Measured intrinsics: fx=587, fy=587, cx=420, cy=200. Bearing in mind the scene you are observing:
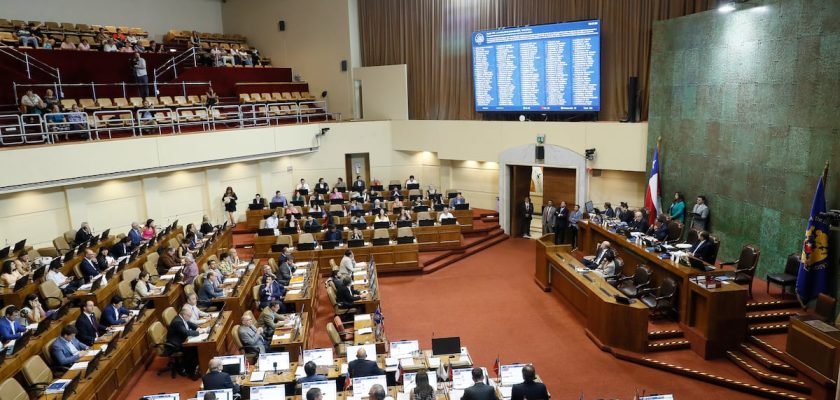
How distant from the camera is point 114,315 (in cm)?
953

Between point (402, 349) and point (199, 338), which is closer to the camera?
point (402, 349)

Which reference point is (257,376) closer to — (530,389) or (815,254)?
(530,389)

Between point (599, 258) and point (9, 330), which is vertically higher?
point (9, 330)

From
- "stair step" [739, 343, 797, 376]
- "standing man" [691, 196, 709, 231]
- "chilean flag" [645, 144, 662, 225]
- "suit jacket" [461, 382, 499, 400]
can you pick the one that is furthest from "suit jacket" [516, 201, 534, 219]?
"suit jacket" [461, 382, 499, 400]

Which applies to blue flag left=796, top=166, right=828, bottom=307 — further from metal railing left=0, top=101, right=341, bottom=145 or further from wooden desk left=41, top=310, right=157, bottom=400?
metal railing left=0, top=101, right=341, bottom=145

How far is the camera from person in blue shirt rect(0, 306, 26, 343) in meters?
8.54

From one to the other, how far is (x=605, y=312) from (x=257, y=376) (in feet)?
19.0

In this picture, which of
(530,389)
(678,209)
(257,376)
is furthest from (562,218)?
(257,376)

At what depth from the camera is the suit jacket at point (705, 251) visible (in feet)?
36.1

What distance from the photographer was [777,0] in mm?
11070

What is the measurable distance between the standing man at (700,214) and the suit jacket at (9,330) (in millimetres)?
13150

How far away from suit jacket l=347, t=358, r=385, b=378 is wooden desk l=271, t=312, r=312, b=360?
4.38 ft

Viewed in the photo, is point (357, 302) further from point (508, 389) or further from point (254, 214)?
point (254, 214)

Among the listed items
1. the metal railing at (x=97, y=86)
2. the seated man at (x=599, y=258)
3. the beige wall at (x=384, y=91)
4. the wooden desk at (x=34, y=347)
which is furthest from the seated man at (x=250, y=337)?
the beige wall at (x=384, y=91)
